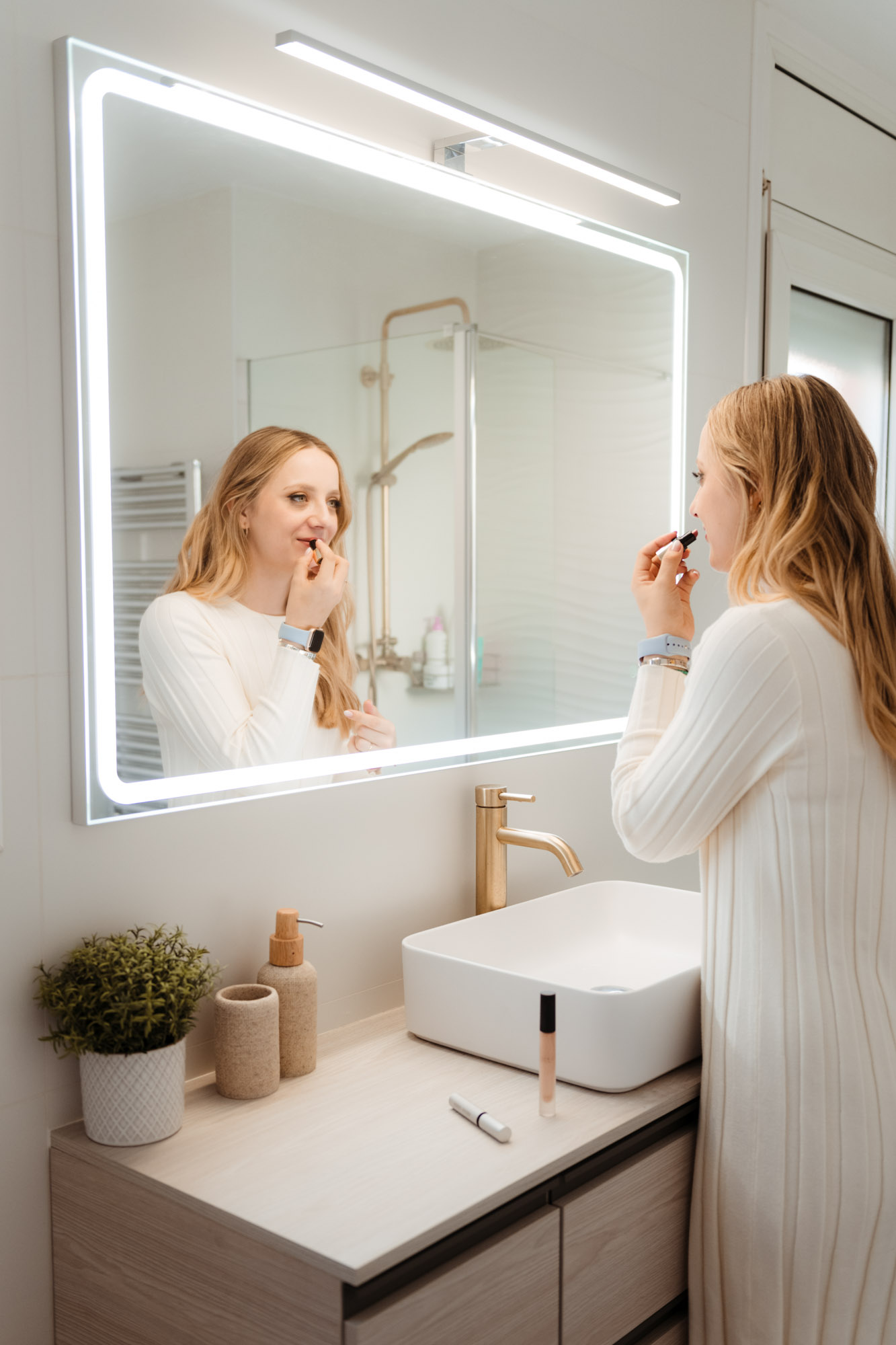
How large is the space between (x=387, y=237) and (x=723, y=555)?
568 millimetres

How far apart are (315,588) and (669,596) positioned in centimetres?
47

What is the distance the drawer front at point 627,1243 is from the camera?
1.13 meters

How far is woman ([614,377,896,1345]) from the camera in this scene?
3.92 feet

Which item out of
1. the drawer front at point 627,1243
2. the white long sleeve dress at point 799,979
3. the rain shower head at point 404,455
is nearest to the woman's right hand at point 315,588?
the rain shower head at point 404,455

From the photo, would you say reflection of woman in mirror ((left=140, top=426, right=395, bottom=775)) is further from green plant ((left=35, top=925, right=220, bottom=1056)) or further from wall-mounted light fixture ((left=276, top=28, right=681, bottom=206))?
wall-mounted light fixture ((left=276, top=28, right=681, bottom=206))

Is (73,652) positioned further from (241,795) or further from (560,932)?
(560,932)

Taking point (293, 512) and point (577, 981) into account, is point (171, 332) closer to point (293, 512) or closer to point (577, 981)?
point (293, 512)

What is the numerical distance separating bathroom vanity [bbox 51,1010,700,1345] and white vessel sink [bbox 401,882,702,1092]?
0.12 feet

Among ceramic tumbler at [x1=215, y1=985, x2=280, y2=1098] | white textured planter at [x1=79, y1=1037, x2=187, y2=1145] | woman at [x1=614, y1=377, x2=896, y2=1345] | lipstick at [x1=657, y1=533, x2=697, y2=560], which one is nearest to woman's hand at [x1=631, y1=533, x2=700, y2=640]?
lipstick at [x1=657, y1=533, x2=697, y2=560]

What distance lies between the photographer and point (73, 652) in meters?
1.12

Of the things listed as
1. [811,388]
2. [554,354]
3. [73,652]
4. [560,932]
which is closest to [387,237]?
[554,354]

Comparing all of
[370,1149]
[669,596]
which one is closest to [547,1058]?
→ [370,1149]

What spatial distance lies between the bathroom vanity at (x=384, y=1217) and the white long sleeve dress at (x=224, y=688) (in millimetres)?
360

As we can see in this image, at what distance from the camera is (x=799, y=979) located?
1.21 meters
